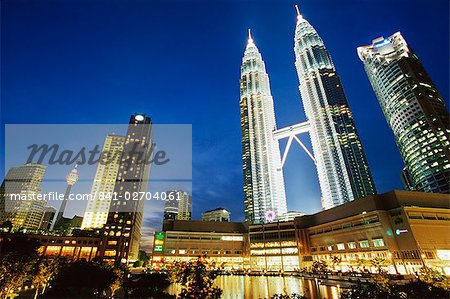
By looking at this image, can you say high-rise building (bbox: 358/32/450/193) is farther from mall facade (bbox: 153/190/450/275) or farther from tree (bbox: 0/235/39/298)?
tree (bbox: 0/235/39/298)

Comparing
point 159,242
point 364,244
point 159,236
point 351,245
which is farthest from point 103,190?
point 364,244

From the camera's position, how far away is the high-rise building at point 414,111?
4503 inches

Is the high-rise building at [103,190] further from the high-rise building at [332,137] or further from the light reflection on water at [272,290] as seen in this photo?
the high-rise building at [332,137]

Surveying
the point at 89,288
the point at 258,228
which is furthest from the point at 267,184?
the point at 89,288

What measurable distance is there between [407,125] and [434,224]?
250 ft

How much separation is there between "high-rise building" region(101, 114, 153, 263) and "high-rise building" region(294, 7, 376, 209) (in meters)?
113

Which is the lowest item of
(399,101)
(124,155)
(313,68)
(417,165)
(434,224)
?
(434,224)

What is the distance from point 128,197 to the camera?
134 metres

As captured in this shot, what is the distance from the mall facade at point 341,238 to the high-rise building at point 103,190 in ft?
148

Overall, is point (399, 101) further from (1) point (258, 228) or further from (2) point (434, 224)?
(1) point (258, 228)

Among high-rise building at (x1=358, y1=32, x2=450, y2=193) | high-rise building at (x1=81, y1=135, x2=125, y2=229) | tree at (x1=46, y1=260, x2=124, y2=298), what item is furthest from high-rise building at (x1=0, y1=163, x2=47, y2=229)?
high-rise building at (x1=358, y1=32, x2=450, y2=193)

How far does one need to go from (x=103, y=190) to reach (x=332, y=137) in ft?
506

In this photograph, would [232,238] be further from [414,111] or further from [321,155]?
[414,111]

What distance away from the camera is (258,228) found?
120688 mm
